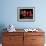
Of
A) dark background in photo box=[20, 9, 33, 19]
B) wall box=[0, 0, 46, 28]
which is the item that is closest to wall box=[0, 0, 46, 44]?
wall box=[0, 0, 46, 28]

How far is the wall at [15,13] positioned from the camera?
4.31 m

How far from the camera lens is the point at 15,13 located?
433 centimetres

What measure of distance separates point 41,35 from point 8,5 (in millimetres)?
1450

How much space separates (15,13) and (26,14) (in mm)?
361

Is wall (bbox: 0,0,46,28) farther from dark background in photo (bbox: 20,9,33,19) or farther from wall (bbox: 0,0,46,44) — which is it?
dark background in photo (bbox: 20,9,33,19)

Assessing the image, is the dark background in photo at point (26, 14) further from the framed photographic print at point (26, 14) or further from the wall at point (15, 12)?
the wall at point (15, 12)

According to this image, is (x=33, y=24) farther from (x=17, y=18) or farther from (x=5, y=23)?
(x=5, y=23)

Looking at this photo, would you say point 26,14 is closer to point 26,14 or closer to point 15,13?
point 26,14

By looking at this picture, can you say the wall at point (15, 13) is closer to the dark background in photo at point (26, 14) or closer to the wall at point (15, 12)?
the wall at point (15, 12)

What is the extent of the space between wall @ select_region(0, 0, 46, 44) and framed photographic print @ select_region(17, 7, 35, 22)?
0.10 meters

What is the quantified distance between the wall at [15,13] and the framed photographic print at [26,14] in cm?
10

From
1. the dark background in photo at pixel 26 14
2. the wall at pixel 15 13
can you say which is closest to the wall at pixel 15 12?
the wall at pixel 15 13

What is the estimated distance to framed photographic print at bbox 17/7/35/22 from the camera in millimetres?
4316

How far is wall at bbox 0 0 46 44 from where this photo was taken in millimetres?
4309
